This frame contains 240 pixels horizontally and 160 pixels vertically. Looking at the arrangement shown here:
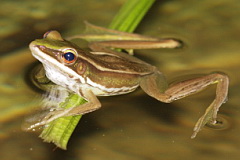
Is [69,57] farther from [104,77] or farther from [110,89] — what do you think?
[110,89]

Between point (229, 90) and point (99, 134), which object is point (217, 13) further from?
point (99, 134)

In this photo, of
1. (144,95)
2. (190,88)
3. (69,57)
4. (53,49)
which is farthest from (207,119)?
(53,49)

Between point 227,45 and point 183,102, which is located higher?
point 227,45

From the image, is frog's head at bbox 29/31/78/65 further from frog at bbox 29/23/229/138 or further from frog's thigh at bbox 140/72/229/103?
frog's thigh at bbox 140/72/229/103

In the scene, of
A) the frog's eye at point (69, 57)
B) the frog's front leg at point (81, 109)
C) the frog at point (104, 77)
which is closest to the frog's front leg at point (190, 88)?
the frog at point (104, 77)

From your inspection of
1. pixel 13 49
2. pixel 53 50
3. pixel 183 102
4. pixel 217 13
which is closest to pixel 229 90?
pixel 183 102

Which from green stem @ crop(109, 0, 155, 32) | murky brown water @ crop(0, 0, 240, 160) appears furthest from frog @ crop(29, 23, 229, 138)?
green stem @ crop(109, 0, 155, 32)

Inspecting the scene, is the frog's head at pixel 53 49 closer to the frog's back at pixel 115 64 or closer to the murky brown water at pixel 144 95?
the frog's back at pixel 115 64

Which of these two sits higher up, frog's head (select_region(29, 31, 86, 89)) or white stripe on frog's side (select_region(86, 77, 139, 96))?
frog's head (select_region(29, 31, 86, 89))
